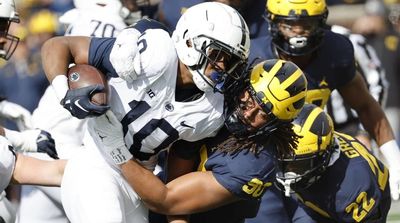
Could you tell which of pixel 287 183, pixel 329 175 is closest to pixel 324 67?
pixel 329 175

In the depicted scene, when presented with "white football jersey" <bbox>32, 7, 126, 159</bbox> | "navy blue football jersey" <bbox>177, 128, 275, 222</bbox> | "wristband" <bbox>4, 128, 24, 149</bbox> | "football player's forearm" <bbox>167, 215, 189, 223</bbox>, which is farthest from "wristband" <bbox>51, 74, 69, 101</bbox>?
"white football jersey" <bbox>32, 7, 126, 159</bbox>

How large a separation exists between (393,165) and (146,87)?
1.78 meters

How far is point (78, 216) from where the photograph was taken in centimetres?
457

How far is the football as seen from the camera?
14.0ft

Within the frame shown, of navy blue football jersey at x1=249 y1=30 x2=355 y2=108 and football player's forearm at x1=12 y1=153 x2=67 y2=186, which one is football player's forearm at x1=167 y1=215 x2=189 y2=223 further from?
navy blue football jersey at x1=249 y1=30 x2=355 y2=108

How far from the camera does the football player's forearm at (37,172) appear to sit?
468cm

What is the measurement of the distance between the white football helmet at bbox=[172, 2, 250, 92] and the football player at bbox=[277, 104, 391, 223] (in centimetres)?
75

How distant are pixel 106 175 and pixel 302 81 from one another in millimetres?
896

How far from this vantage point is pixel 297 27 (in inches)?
221

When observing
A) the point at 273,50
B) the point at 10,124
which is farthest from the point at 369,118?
the point at 10,124

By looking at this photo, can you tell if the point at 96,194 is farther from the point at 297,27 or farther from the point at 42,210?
the point at 297,27

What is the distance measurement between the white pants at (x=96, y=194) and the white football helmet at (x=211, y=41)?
56cm

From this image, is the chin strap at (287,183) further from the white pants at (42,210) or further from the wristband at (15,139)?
the white pants at (42,210)

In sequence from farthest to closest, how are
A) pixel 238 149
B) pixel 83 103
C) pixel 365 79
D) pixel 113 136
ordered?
1. pixel 365 79
2. pixel 238 149
3. pixel 113 136
4. pixel 83 103
